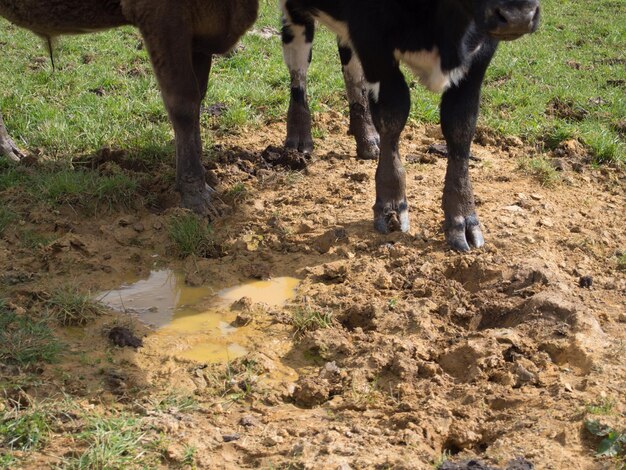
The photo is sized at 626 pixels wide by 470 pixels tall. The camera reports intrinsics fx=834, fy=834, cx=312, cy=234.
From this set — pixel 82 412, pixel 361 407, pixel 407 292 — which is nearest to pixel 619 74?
pixel 407 292

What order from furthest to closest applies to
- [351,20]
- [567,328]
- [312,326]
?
[351,20] → [312,326] → [567,328]

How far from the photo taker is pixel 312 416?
3.33 m

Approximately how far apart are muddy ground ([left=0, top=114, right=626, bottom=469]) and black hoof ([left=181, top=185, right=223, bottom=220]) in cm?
11

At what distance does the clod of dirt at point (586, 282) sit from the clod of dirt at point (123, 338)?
7.38 feet

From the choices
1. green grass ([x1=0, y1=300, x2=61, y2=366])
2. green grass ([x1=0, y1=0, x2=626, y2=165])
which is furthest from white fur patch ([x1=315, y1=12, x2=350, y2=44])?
green grass ([x1=0, y1=300, x2=61, y2=366])

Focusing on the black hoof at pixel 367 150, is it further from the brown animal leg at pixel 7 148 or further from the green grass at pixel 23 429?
the green grass at pixel 23 429

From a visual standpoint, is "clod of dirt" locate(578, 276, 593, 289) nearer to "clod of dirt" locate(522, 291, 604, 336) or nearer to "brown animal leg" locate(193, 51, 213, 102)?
"clod of dirt" locate(522, 291, 604, 336)

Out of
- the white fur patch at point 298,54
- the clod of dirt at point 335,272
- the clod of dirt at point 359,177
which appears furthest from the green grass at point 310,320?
the white fur patch at point 298,54

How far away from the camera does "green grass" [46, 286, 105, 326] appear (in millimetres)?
4043

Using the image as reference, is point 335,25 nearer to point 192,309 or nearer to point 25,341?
point 192,309

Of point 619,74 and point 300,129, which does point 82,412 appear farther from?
point 619,74

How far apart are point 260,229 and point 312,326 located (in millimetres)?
1275

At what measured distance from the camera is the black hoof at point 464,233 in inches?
185

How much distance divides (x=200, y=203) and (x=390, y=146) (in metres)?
1.31
